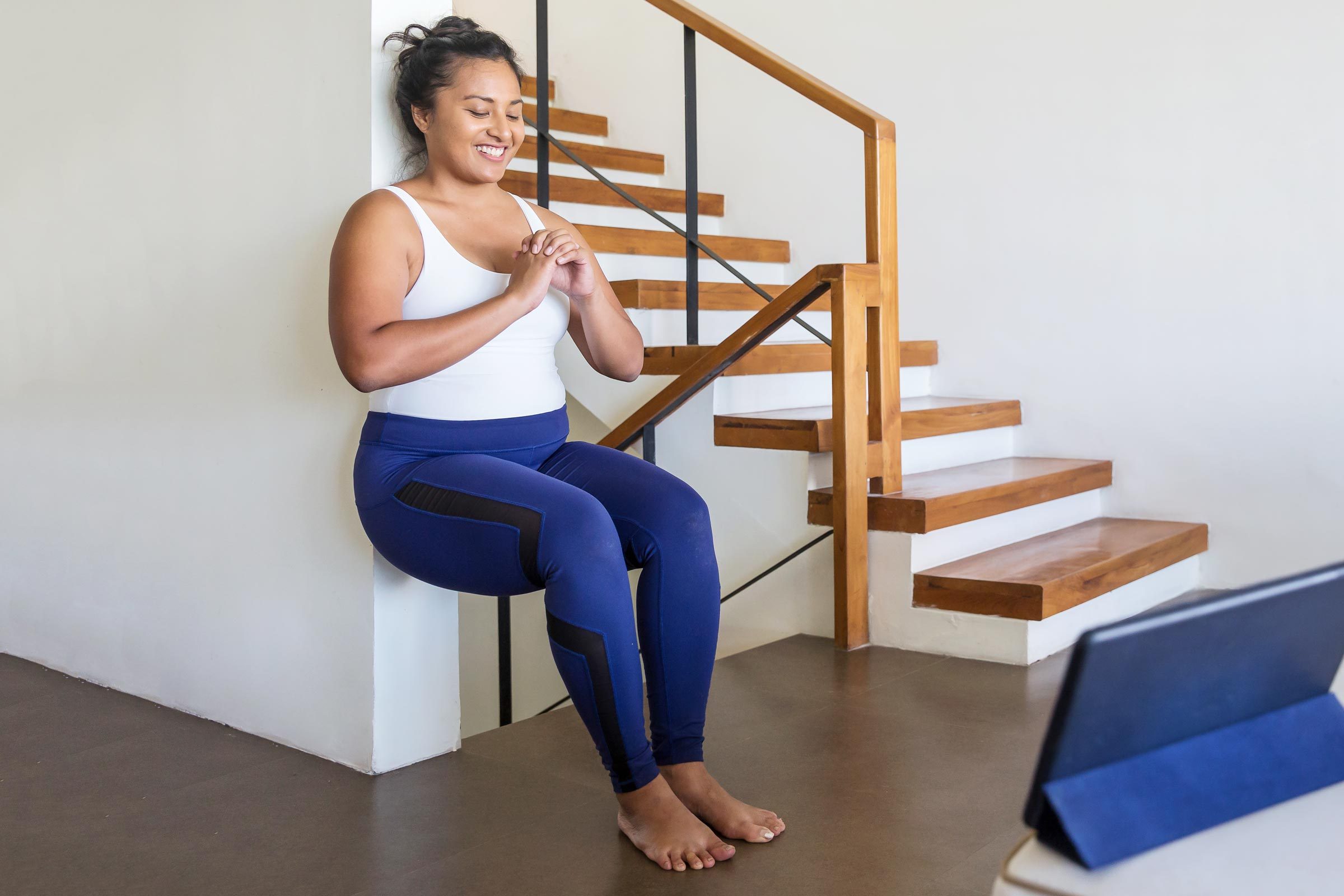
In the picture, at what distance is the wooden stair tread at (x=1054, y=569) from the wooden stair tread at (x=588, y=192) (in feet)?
5.08

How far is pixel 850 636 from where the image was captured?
8.52ft

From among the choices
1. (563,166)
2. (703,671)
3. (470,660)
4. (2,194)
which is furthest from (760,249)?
(703,671)

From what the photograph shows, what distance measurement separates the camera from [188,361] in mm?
2162

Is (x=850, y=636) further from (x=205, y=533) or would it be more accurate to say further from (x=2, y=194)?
(x=2, y=194)

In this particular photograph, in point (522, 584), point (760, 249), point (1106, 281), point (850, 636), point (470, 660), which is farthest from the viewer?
point (760, 249)

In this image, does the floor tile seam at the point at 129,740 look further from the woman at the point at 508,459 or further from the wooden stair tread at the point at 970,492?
the wooden stair tread at the point at 970,492

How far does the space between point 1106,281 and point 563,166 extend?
1.94 meters

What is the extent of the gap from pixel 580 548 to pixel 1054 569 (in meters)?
1.46

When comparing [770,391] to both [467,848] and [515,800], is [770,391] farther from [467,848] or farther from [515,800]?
[467,848]

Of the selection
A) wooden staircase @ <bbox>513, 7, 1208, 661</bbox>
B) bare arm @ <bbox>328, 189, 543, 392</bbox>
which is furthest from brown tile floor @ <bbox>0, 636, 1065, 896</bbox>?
bare arm @ <bbox>328, 189, 543, 392</bbox>

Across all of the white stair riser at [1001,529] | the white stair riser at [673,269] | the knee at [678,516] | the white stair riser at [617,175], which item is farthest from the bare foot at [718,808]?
the white stair riser at [617,175]

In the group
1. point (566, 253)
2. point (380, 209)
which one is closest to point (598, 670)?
point (566, 253)

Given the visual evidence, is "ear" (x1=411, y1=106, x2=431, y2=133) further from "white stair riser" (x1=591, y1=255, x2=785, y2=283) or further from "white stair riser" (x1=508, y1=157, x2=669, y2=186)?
"white stair riser" (x1=508, y1=157, x2=669, y2=186)

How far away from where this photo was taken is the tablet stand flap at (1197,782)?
60cm
